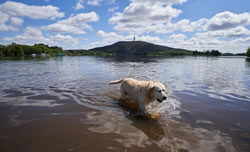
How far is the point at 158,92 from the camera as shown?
556 cm

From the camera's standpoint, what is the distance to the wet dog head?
17.7 feet

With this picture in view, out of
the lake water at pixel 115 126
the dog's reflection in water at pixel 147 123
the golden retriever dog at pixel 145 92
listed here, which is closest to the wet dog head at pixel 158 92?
the golden retriever dog at pixel 145 92

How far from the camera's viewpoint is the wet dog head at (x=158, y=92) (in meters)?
5.40

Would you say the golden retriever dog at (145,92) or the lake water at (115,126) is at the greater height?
the golden retriever dog at (145,92)

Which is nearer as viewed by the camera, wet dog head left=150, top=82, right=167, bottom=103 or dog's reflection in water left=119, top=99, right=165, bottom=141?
dog's reflection in water left=119, top=99, right=165, bottom=141

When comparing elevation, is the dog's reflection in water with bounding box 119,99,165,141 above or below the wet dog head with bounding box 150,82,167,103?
below

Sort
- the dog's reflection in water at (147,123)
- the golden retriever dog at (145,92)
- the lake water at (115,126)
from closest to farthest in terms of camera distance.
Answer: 1. the lake water at (115,126)
2. the dog's reflection in water at (147,123)
3. the golden retriever dog at (145,92)

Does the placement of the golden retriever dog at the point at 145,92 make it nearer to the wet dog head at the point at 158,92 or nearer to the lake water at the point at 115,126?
the wet dog head at the point at 158,92

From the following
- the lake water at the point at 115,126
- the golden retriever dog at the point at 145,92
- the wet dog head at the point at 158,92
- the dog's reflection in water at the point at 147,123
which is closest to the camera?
the lake water at the point at 115,126

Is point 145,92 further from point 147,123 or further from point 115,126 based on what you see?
point 115,126

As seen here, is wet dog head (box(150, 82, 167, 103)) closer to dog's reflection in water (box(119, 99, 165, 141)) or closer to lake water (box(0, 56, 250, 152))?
dog's reflection in water (box(119, 99, 165, 141))

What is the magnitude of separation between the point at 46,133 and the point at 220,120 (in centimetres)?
689

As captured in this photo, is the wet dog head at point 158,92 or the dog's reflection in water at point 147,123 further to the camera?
the wet dog head at point 158,92

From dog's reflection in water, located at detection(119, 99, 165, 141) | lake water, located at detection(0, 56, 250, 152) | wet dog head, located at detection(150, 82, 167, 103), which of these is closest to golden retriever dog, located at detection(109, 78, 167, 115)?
wet dog head, located at detection(150, 82, 167, 103)
